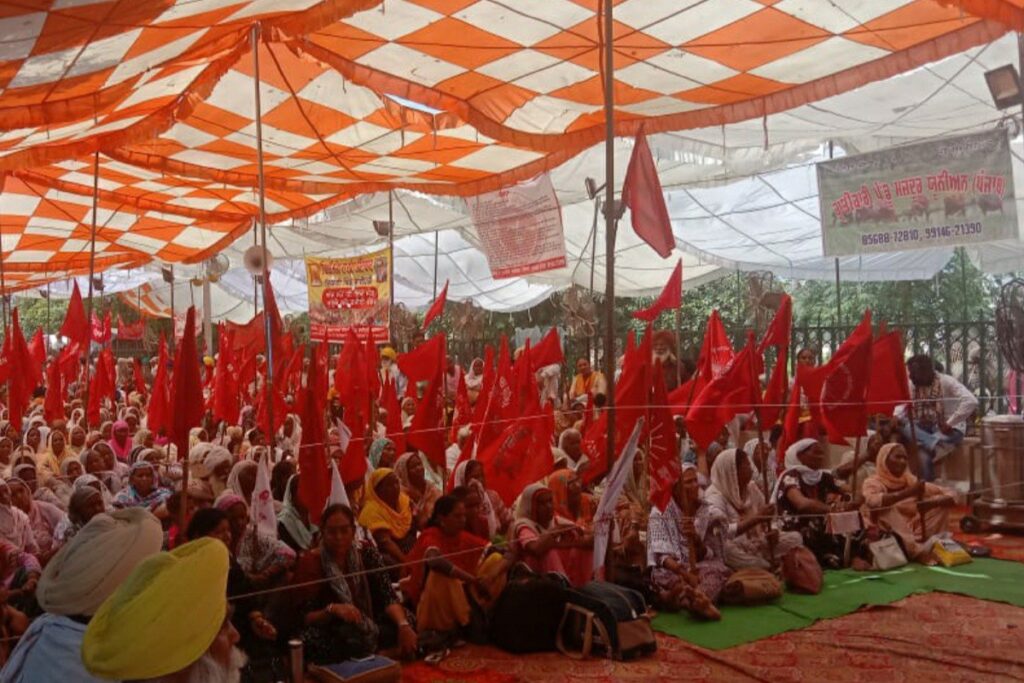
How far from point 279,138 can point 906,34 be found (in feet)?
16.8

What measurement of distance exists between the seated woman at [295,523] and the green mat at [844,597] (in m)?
2.14

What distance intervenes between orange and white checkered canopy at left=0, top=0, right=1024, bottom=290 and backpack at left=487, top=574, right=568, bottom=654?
3378 mm

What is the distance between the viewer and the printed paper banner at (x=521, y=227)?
28.9 ft

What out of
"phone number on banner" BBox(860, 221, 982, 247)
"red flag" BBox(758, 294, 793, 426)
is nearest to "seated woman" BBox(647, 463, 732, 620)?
"red flag" BBox(758, 294, 793, 426)

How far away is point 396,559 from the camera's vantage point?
546 centimetres

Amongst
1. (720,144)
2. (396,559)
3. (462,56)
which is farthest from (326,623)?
(720,144)

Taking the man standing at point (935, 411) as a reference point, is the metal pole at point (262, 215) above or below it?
above

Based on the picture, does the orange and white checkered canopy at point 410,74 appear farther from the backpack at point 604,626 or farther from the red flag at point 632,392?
the backpack at point 604,626

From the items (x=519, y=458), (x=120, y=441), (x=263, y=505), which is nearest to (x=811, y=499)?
(x=519, y=458)

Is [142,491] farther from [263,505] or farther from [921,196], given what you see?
[921,196]

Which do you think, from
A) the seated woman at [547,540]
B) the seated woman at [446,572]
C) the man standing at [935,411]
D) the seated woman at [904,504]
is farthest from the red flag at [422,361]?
the man standing at [935,411]

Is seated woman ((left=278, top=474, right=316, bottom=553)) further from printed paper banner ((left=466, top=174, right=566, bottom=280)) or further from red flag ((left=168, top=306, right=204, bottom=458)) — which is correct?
printed paper banner ((left=466, top=174, right=566, bottom=280))

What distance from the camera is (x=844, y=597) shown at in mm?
5965

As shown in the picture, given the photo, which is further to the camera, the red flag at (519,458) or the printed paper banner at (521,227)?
the printed paper banner at (521,227)
